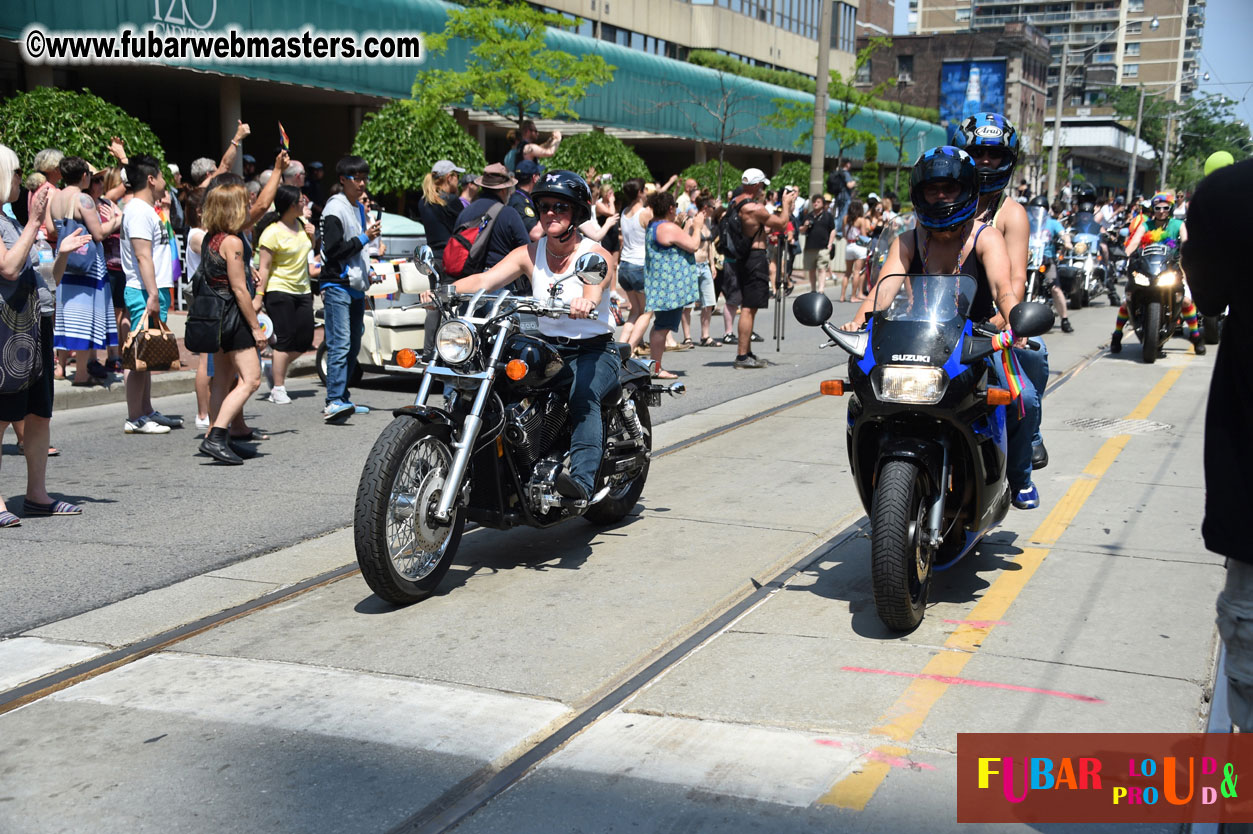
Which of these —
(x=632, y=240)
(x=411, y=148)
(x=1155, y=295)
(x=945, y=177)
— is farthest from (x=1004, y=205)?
(x=411, y=148)

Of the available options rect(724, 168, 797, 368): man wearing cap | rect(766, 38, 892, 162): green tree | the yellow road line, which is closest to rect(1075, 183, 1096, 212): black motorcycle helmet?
rect(724, 168, 797, 368): man wearing cap

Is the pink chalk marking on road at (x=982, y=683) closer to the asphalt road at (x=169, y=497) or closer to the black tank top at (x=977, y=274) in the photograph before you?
the black tank top at (x=977, y=274)

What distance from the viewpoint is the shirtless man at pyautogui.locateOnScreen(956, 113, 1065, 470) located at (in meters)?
5.99

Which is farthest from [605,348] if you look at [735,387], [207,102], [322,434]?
[207,102]

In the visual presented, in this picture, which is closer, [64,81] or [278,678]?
[278,678]

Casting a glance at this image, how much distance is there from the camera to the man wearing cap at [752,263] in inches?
520

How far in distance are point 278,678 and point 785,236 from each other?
13087 mm

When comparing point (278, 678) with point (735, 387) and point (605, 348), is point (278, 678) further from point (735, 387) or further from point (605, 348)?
point (735, 387)

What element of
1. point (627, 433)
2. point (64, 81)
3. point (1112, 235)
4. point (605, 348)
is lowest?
point (627, 433)

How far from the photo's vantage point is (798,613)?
17.3ft

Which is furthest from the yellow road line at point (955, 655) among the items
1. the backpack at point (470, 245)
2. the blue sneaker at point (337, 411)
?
the blue sneaker at point (337, 411)

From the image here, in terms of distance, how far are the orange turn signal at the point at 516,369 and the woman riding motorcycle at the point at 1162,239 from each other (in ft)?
36.4

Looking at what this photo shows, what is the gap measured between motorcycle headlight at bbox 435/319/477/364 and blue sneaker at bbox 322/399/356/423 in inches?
188

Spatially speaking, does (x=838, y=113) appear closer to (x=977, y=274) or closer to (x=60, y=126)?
Result: (x=60, y=126)
